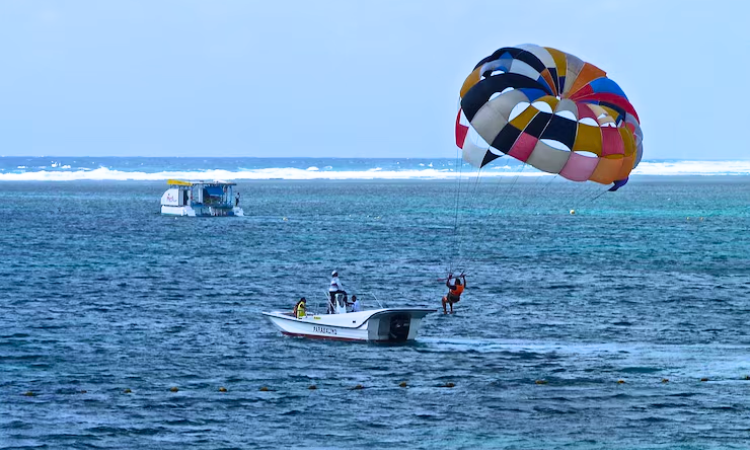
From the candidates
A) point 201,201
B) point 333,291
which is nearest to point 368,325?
point 333,291

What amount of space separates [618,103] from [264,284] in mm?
30989

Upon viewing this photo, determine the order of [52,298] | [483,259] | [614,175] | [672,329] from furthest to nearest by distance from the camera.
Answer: [483,259] → [52,298] → [672,329] → [614,175]

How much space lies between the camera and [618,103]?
1412 inches

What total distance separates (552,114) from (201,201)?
95.4 m

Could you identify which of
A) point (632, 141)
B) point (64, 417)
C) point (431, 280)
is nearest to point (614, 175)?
point (632, 141)

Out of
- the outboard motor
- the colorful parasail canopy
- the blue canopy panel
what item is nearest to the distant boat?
the blue canopy panel

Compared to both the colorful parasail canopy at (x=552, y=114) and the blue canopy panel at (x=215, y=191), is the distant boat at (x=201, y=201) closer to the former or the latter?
Result: the blue canopy panel at (x=215, y=191)

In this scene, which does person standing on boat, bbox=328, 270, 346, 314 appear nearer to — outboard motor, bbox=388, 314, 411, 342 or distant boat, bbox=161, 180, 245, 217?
outboard motor, bbox=388, 314, 411, 342

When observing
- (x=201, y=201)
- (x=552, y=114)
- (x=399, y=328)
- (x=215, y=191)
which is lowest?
(x=399, y=328)

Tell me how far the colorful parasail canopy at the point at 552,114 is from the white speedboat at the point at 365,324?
6.73m

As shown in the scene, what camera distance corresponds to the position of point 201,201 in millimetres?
127062

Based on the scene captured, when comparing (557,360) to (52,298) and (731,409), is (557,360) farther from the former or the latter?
(52,298)

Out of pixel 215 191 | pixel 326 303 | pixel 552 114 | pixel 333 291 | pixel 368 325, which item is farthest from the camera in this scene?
pixel 215 191

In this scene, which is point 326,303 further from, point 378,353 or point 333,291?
point 378,353
